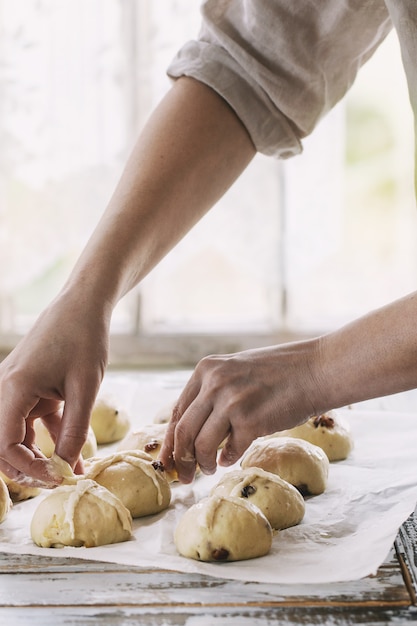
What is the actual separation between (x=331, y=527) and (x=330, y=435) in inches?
12.9

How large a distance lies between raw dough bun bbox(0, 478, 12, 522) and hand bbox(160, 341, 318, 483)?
0.29 metres

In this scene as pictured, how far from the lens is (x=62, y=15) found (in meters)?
2.79

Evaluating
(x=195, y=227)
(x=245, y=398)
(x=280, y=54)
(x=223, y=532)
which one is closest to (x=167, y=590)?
(x=223, y=532)

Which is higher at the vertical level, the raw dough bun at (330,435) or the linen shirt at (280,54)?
the linen shirt at (280,54)

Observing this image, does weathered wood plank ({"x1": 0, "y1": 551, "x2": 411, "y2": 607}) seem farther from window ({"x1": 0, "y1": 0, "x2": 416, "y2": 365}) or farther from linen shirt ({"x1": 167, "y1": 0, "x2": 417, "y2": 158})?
window ({"x1": 0, "y1": 0, "x2": 416, "y2": 365})

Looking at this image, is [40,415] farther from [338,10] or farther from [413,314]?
[338,10]

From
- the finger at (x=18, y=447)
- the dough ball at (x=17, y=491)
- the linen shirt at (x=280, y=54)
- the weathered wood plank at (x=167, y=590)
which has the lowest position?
the weathered wood plank at (x=167, y=590)

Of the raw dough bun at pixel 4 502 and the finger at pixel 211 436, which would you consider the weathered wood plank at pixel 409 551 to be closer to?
the finger at pixel 211 436

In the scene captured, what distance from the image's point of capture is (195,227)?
281 cm

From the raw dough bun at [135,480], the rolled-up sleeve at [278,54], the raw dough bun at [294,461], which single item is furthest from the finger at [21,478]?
the rolled-up sleeve at [278,54]

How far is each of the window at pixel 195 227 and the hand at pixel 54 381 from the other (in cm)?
166

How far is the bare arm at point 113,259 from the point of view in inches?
43.7

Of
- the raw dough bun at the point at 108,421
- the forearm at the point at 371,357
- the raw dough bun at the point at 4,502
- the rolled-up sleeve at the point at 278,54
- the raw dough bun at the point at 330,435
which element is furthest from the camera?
the raw dough bun at the point at 108,421

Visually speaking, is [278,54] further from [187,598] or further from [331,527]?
[187,598]
